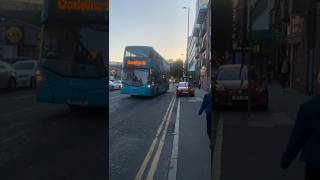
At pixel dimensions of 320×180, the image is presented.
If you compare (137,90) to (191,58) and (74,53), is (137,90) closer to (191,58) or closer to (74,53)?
(191,58)

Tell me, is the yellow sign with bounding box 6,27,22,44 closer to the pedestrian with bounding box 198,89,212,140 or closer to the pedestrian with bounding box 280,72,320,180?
the pedestrian with bounding box 198,89,212,140

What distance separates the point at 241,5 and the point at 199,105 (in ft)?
2.21

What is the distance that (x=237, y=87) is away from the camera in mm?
3078

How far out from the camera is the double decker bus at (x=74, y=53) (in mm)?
3420

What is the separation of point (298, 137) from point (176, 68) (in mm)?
918

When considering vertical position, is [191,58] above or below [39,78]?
above

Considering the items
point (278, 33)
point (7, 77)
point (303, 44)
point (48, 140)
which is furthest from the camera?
point (48, 140)

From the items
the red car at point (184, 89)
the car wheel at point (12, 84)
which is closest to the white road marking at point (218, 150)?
the red car at point (184, 89)

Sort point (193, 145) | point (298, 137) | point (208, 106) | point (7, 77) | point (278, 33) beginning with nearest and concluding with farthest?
point (298, 137)
point (278, 33)
point (208, 106)
point (193, 145)
point (7, 77)

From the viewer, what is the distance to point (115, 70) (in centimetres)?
337

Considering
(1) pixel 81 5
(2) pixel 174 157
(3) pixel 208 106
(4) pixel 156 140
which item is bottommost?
(2) pixel 174 157

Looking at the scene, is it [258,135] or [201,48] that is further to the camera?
[201,48]

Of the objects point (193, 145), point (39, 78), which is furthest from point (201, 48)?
point (39, 78)

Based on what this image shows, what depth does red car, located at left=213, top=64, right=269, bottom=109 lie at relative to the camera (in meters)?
3.06
